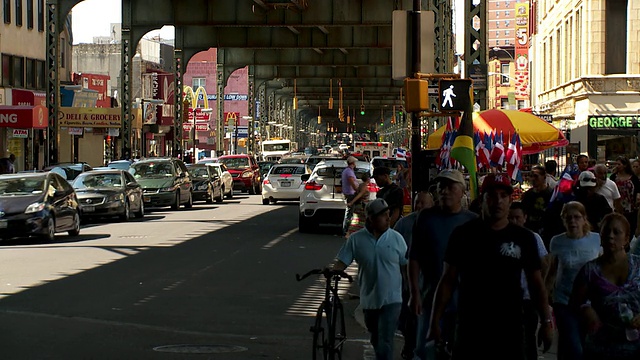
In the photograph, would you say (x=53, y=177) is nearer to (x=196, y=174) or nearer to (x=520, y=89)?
(x=196, y=174)

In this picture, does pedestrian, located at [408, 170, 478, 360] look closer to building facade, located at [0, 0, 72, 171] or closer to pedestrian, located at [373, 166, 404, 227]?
pedestrian, located at [373, 166, 404, 227]

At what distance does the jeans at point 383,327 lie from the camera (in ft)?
30.7

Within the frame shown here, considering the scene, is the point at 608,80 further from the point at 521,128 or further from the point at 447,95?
Result: the point at 447,95

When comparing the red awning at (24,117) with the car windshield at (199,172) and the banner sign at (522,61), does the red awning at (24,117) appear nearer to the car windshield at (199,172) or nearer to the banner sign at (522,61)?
the car windshield at (199,172)

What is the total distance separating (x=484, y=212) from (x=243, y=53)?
64.2 m

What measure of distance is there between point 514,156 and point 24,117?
2800 centimetres

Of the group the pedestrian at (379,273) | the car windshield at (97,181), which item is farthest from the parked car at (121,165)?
the pedestrian at (379,273)

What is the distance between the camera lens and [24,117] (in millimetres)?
45875

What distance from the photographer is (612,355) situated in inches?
291

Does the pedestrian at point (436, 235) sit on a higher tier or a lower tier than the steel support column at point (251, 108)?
lower

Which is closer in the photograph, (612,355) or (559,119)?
(612,355)

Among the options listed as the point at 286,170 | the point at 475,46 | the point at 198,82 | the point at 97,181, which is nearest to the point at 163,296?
the point at 475,46

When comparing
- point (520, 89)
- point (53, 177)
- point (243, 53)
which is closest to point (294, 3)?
point (53, 177)

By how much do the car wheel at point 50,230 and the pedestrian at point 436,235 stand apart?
57.1 feet
